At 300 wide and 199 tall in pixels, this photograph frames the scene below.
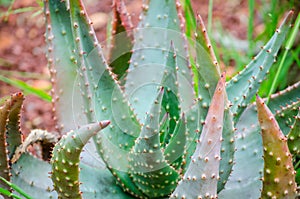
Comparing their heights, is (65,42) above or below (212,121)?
above

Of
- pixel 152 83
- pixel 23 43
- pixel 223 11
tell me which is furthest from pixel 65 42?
pixel 223 11

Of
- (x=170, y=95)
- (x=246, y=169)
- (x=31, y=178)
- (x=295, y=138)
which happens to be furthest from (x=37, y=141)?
(x=295, y=138)

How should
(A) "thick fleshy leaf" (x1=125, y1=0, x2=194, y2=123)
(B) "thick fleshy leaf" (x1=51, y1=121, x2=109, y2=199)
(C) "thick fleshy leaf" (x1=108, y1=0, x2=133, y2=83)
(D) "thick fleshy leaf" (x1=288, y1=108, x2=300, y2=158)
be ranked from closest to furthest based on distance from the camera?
1. (B) "thick fleshy leaf" (x1=51, y1=121, x2=109, y2=199)
2. (D) "thick fleshy leaf" (x1=288, y1=108, x2=300, y2=158)
3. (A) "thick fleshy leaf" (x1=125, y1=0, x2=194, y2=123)
4. (C) "thick fleshy leaf" (x1=108, y1=0, x2=133, y2=83)

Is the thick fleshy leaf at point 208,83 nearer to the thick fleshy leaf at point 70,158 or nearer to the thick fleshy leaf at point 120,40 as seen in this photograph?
the thick fleshy leaf at point 70,158

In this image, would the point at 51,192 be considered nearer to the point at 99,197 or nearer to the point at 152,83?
the point at 99,197

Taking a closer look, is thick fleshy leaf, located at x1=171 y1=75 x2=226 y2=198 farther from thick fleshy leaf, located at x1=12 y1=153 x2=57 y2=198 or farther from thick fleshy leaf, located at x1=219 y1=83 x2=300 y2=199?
thick fleshy leaf, located at x1=12 y1=153 x2=57 y2=198

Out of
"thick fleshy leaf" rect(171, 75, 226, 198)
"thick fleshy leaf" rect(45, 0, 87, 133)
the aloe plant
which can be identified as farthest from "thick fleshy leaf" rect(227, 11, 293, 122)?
"thick fleshy leaf" rect(45, 0, 87, 133)

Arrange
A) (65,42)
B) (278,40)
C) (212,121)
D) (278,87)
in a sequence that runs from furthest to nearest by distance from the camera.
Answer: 1. (278,87)
2. (65,42)
3. (278,40)
4. (212,121)
